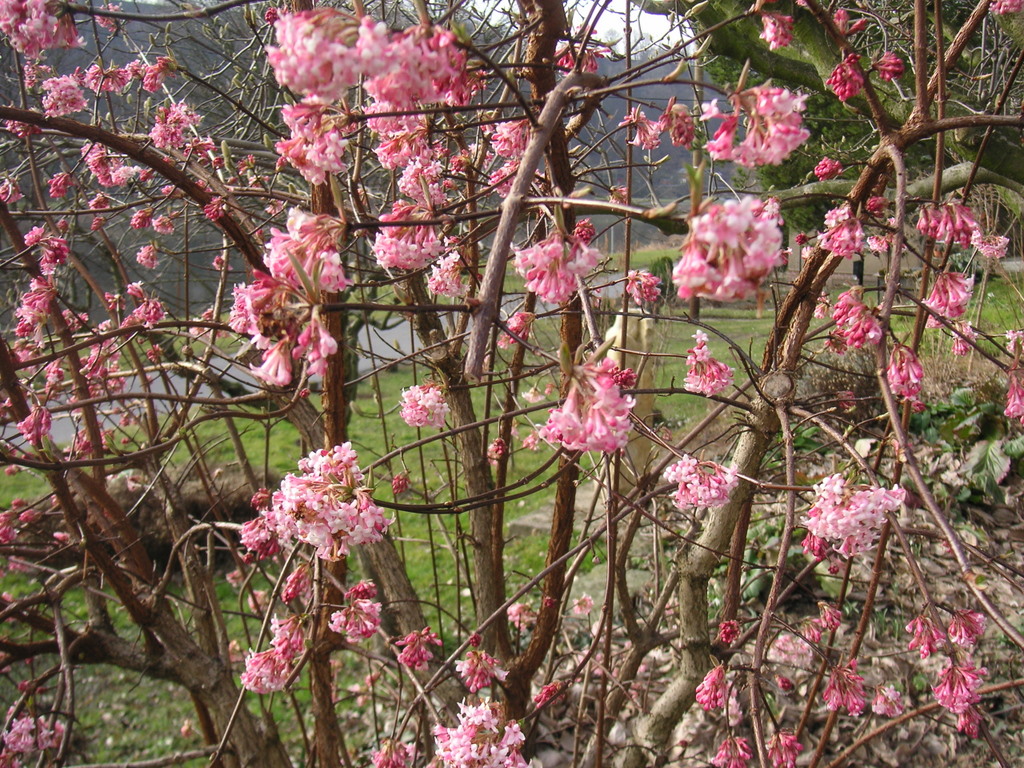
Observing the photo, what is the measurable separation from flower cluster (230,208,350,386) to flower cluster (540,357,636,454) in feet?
1.04

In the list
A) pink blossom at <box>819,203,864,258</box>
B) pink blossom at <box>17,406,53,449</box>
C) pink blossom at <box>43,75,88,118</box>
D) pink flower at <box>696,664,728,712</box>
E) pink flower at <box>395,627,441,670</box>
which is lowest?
pink flower at <box>696,664,728,712</box>

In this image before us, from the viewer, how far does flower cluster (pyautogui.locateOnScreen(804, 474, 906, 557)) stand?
3.95ft

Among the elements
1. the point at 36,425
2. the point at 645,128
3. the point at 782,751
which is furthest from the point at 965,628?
the point at 36,425

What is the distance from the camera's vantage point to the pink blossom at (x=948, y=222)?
54.4 inches

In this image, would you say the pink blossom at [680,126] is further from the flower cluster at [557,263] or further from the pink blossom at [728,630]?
the pink blossom at [728,630]

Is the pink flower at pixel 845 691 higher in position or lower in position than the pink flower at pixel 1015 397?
lower

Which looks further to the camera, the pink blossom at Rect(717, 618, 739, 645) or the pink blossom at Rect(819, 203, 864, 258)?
the pink blossom at Rect(717, 618, 739, 645)

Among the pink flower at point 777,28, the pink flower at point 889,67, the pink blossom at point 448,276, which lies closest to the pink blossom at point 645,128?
the pink flower at point 777,28

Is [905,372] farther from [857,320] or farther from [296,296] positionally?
[296,296]

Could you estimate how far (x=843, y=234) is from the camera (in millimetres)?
1419

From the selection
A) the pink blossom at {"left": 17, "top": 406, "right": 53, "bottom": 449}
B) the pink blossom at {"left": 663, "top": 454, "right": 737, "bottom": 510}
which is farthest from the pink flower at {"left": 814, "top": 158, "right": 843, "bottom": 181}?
the pink blossom at {"left": 17, "top": 406, "right": 53, "bottom": 449}

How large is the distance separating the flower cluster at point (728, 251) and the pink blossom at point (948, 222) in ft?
2.81

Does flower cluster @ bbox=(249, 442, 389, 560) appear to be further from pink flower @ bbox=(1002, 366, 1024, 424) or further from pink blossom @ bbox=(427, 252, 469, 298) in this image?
pink flower @ bbox=(1002, 366, 1024, 424)

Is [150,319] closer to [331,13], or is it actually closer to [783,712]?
[331,13]
